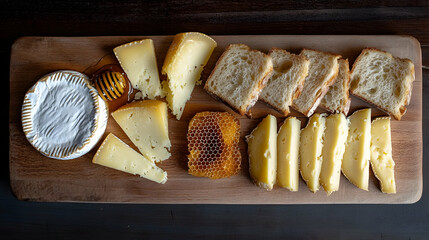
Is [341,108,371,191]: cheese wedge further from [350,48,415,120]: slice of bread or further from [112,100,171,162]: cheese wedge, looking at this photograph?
[112,100,171,162]: cheese wedge

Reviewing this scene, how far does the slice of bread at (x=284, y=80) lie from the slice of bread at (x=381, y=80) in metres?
0.31

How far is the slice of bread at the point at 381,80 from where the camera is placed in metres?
1.72

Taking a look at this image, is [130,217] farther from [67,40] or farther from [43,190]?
[67,40]

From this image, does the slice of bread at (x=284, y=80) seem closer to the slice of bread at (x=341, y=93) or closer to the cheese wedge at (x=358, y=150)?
the slice of bread at (x=341, y=93)

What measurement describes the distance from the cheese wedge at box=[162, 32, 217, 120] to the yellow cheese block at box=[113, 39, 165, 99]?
0.25ft

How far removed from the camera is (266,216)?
192cm

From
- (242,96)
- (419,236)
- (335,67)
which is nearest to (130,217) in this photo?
(242,96)

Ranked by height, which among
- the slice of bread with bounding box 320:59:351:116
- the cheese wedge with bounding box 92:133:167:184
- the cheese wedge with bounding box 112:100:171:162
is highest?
the slice of bread with bounding box 320:59:351:116

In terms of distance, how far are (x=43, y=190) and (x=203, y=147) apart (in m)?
0.91

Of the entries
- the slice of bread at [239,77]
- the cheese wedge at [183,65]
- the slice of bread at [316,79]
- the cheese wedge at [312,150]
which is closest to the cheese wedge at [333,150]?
the cheese wedge at [312,150]

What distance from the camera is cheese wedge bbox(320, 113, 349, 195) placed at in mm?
1669

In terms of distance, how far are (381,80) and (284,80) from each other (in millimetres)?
523

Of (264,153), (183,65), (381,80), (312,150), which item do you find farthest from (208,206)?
(381,80)

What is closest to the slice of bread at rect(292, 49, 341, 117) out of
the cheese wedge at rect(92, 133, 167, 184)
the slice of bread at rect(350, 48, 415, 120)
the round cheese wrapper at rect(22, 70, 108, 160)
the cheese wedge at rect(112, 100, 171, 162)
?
the slice of bread at rect(350, 48, 415, 120)
